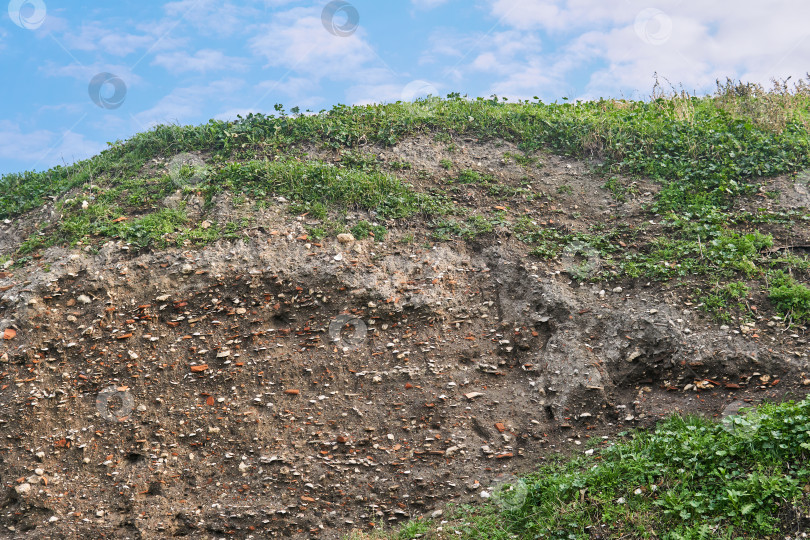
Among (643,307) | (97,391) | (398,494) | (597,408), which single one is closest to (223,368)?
(97,391)

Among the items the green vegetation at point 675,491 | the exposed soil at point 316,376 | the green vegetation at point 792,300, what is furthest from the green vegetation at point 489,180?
the green vegetation at point 675,491

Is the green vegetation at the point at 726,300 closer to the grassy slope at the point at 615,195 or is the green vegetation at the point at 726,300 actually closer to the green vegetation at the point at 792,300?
the grassy slope at the point at 615,195

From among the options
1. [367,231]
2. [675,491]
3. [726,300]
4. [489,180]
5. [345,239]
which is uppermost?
[489,180]

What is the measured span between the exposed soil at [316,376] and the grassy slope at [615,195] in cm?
51

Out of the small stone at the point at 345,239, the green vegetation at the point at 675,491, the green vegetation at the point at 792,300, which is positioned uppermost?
the small stone at the point at 345,239

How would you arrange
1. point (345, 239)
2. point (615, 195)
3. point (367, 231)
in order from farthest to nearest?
point (615, 195)
point (367, 231)
point (345, 239)

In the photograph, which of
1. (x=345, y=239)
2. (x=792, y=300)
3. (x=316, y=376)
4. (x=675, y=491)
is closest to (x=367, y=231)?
(x=345, y=239)

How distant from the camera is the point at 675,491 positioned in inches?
180

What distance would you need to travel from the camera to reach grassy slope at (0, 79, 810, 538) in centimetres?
457

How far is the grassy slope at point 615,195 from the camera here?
4574 mm

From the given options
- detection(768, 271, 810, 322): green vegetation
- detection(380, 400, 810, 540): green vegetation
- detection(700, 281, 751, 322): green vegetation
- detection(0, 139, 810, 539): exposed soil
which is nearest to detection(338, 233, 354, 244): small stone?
detection(0, 139, 810, 539): exposed soil

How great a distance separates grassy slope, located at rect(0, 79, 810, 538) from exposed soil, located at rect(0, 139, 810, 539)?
20.0 inches

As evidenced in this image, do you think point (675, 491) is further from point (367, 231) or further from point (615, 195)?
point (615, 195)

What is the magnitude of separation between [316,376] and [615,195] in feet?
18.5
